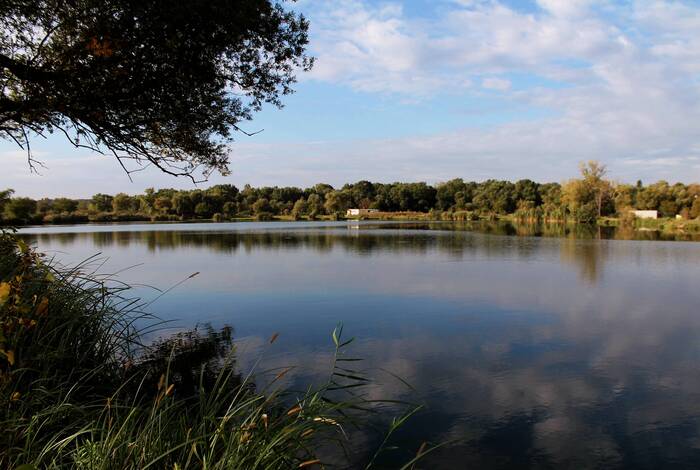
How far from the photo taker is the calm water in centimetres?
505

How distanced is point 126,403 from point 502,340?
6538mm

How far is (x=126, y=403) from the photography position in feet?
12.0

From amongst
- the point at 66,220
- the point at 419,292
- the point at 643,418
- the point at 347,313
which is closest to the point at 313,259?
the point at 419,292

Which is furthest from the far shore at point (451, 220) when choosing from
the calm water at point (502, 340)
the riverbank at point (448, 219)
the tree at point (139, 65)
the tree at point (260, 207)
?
the tree at point (139, 65)

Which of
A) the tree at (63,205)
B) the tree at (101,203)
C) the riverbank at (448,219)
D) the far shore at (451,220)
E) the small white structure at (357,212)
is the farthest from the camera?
the small white structure at (357,212)

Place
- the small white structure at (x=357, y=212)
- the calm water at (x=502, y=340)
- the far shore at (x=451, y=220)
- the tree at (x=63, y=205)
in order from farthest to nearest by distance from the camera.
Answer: the small white structure at (x=357, y=212), the tree at (x=63, y=205), the far shore at (x=451, y=220), the calm water at (x=502, y=340)

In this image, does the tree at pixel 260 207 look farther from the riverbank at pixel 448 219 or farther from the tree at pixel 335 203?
the tree at pixel 335 203

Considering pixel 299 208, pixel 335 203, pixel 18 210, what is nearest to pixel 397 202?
pixel 335 203

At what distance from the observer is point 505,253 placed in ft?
74.8

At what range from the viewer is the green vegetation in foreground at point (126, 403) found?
2793 millimetres

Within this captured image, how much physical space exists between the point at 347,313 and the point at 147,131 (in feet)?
18.2

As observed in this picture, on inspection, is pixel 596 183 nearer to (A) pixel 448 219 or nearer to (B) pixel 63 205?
(A) pixel 448 219

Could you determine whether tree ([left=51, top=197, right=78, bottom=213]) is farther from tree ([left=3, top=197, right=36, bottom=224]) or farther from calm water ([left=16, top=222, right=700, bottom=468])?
calm water ([left=16, top=222, right=700, bottom=468])

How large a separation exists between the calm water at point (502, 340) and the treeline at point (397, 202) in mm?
38506
